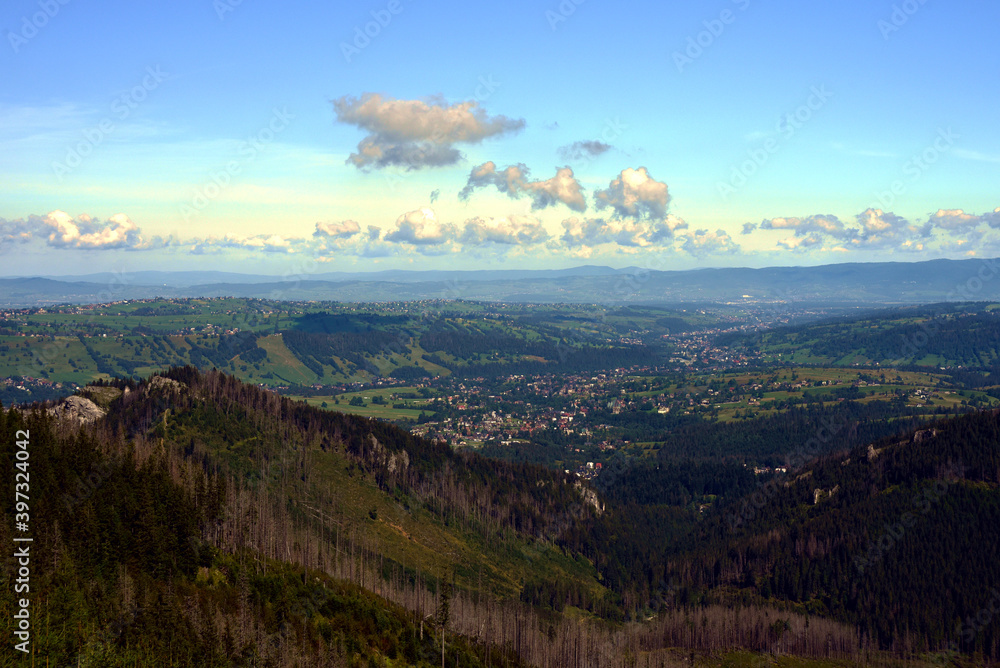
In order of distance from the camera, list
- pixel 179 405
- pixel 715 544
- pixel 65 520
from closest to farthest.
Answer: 1. pixel 65 520
2. pixel 179 405
3. pixel 715 544

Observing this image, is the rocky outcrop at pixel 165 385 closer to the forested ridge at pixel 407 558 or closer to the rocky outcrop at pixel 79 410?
the forested ridge at pixel 407 558

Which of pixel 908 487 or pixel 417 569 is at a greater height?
pixel 908 487

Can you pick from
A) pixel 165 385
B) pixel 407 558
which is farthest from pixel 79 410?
pixel 407 558

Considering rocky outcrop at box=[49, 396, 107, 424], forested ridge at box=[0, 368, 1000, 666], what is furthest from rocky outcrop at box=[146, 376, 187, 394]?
rocky outcrop at box=[49, 396, 107, 424]

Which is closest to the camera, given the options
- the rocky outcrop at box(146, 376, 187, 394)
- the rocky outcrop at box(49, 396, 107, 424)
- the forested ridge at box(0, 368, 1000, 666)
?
the forested ridge at box(0, 368, 1000, 666)

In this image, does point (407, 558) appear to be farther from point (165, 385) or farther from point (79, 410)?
point (79, 410)

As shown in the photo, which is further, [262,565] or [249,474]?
[249,474]

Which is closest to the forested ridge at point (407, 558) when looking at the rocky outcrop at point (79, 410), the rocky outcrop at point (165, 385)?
the rocky outcrop at point (165, 385)

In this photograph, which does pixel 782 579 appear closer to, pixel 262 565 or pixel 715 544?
pixel 715 544

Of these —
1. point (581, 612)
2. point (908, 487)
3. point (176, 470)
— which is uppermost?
point (176, 470)

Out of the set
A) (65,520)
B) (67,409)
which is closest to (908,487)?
(65,520)

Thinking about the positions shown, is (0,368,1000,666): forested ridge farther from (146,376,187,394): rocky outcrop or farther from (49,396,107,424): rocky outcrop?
(49,396,107,424): rocky outcrop
